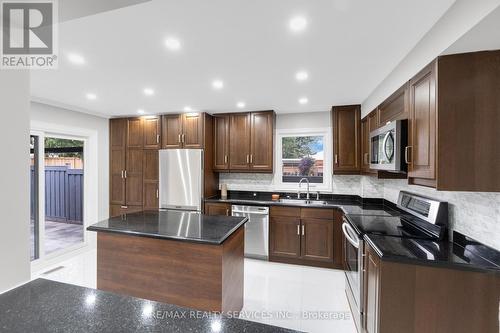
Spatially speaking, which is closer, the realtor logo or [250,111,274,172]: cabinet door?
the realtor logo

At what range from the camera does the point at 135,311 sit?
839 mm

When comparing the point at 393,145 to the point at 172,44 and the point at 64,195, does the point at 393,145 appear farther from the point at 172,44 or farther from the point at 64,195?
the point at 64,195

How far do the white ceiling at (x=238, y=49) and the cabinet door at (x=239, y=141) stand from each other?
0.77 metres

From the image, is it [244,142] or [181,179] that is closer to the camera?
[181,179]

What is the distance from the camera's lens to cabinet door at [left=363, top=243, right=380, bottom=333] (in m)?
1.55

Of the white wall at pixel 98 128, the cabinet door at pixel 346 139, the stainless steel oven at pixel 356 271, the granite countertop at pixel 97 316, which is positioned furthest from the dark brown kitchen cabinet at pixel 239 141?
the granite countertop at pixel 97 316

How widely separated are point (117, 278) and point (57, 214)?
3053 mm

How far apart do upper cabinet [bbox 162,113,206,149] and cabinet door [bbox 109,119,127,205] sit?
2.93ft

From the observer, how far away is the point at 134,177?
166 inches

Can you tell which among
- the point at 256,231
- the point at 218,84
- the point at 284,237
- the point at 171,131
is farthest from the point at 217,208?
the point at 218,84

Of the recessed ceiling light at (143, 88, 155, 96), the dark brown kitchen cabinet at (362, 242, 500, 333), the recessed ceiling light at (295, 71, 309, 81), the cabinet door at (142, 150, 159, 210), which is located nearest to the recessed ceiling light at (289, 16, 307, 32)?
the recessed ceiling light at (295, 71, 309, 81)

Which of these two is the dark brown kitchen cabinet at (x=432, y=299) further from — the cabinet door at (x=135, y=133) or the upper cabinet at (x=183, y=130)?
the cabinet door at (x=135, y=133)

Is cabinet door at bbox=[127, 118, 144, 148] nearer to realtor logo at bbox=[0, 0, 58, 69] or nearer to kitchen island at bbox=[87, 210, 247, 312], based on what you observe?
kitchen island at bbox=[87, 210, 247, 312]

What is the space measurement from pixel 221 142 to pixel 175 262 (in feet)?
8.34
